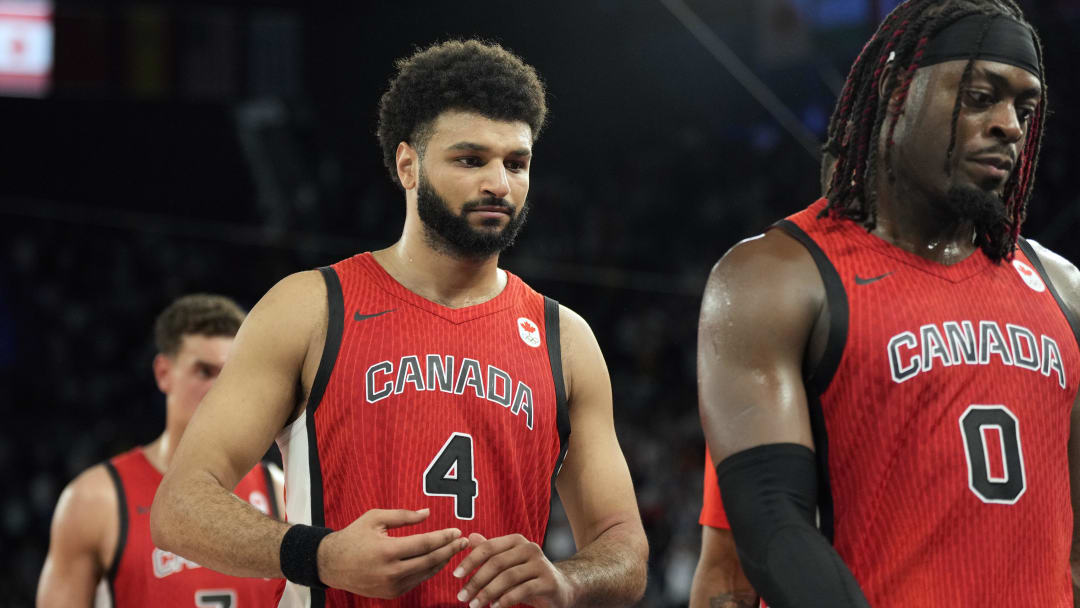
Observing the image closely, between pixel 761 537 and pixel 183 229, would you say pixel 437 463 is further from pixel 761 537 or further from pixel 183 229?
pixel 183 229

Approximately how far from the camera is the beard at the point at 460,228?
9.14ft

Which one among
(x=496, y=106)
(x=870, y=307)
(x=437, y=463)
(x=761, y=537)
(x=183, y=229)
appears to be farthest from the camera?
(x=183, y=229)

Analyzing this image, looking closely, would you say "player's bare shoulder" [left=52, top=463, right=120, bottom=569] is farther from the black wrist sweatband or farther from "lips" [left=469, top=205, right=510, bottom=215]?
"lips" [left=469, top=205, right=510, bottom=215]

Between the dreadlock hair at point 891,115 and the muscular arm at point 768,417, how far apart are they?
0.24m

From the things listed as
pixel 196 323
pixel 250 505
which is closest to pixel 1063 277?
pixel 250 505

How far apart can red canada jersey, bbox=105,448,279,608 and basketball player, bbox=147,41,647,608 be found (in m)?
1.21

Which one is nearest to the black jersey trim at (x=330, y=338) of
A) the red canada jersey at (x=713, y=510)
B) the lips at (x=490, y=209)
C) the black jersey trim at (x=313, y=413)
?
the black jersey trim at (x=313, y=413)

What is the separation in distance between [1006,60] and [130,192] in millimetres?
15444

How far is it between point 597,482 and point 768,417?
2.89 feet

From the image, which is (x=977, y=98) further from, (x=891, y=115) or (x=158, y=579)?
(x=158, y=579)

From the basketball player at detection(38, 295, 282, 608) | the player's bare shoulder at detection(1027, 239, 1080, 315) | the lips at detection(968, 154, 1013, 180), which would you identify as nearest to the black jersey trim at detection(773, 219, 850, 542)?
the lips at detection(968, 154, 1013, 180)

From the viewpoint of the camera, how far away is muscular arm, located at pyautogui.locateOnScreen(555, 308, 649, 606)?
271cm

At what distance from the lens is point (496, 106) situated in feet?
9.45

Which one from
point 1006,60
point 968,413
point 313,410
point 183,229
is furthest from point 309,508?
point 183,229
